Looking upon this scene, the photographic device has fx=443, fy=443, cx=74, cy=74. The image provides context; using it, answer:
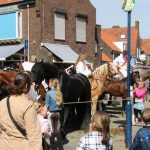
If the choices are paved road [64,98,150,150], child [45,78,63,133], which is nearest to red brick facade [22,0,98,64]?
paved road [64,98,150,150]

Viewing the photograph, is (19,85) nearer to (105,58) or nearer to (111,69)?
(111,69)

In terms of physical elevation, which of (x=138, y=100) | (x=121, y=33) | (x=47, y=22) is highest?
(x=121, y=33)

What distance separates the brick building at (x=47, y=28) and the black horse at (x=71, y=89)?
15.9 metres

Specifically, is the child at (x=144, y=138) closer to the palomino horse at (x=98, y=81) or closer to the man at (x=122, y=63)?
the palomino horse at (x=98, y=81)

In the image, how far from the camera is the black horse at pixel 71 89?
11.8m

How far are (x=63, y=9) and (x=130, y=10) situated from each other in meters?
24.6

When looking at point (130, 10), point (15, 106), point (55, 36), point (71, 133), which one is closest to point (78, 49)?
point (55, 36)

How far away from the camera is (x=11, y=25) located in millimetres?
33281

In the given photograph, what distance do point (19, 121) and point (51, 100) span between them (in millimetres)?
5501

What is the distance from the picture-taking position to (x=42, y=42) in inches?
1256

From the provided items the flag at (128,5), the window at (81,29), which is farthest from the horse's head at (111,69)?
the window at (81,29)

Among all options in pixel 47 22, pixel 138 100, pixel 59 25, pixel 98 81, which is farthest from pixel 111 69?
pixel 59 25

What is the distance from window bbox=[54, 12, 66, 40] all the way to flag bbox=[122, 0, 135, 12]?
922 inches

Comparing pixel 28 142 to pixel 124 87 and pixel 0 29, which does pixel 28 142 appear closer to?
pixel 124 87
